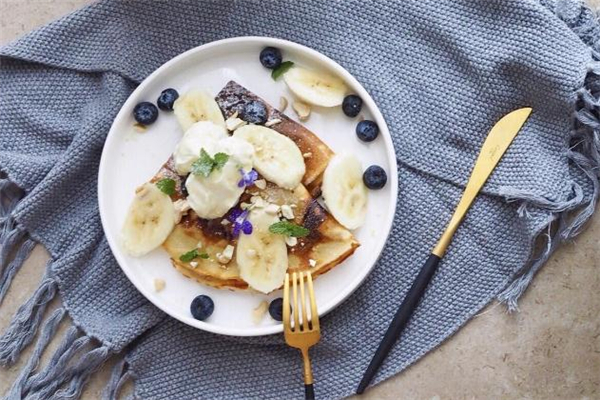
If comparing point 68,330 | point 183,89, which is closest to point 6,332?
point 68,330

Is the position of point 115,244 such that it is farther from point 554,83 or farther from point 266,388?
point 554,83

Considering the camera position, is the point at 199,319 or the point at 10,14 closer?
the point at 199,319

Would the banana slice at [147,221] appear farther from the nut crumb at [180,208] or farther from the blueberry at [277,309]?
the blueberry at [277,309]

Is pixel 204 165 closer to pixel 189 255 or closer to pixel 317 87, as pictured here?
pixel 189 255

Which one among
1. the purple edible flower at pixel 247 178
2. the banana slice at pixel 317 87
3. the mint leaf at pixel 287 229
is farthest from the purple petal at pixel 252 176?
the banana slice at pixel 317 87

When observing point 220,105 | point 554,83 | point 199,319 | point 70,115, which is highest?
point 554,83

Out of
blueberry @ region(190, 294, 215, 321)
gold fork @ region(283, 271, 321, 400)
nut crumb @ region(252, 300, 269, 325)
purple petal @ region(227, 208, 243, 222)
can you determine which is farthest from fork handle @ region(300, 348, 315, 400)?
purple petal @ region(227, 208, 243, 222)
